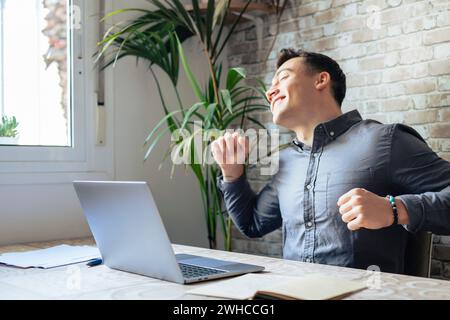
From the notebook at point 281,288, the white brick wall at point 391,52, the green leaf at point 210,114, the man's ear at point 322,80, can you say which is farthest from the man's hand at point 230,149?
the white brick wall at point 391,52

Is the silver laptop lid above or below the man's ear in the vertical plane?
below

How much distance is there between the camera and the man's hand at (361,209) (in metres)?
1.45

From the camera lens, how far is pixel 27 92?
2650 millimetres

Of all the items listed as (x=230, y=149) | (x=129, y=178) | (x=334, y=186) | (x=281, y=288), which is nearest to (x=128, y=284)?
(x=281, y=288)

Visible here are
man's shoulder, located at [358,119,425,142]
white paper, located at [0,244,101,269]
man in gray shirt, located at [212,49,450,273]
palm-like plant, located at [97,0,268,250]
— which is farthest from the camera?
palm-like plant, located at [97,0,268,250]

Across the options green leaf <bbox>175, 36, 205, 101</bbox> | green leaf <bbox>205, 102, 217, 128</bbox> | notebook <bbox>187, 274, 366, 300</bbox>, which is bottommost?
notebook <bbox>187, 274, 366, 300</bbox>

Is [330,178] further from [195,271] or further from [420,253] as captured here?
[195,271]

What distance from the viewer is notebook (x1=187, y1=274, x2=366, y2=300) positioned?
3.56ft

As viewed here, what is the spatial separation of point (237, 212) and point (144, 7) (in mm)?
1386

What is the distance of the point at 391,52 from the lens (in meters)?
2.54

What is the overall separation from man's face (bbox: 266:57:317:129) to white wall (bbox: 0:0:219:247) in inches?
40.3

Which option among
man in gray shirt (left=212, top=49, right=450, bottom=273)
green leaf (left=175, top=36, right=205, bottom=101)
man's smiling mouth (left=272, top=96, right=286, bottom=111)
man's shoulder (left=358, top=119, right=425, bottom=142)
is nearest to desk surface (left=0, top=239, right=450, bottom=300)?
man in gray shirt (left=212, top=49, right=450, bottom=273)

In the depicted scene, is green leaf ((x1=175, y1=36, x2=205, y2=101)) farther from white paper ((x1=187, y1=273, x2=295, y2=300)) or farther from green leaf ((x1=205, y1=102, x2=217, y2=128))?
white paper ((x1=187, y1=273, x2=295, y2=300))
